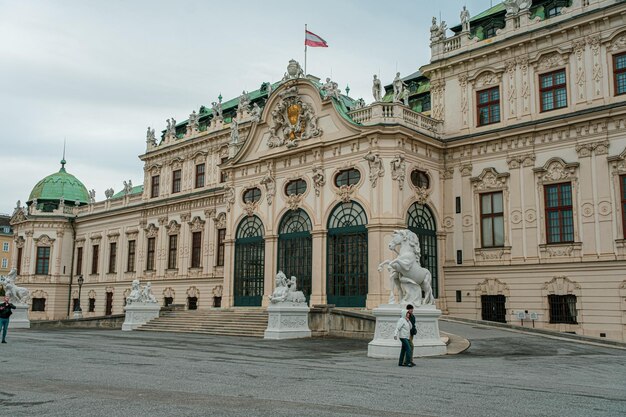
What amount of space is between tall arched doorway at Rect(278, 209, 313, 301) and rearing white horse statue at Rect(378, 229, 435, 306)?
13705mm

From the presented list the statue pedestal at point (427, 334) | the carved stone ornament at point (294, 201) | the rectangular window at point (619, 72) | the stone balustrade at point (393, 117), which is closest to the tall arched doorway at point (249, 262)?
the carved stone ornament at point (294, 201)

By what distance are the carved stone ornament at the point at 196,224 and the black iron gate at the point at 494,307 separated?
2274 centimetres

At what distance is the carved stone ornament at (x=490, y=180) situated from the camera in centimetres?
3062

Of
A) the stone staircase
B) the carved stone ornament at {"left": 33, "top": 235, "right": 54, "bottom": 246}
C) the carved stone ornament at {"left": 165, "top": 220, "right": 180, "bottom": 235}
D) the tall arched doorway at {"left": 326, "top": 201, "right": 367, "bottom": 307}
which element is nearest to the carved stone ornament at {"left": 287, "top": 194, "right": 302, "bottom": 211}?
the tall arched doorway at {"left": 326, "top": 201, "right": 367, "bottom": 307}

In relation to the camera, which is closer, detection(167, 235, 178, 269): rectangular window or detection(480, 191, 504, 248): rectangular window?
detection(480, 191, 504, 248): rectangular window

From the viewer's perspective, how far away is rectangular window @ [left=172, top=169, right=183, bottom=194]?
49.8m

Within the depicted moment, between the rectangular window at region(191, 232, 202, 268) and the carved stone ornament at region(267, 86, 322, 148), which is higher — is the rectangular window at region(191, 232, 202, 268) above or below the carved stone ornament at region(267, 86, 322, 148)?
below

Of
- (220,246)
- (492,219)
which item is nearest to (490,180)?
(492,219)

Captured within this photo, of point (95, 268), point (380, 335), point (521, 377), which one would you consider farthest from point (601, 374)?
point (95, 268)

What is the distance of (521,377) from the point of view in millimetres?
13617

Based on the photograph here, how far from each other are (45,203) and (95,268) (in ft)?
30.5

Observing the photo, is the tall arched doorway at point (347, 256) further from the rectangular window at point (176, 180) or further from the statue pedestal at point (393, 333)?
the rectangular window at point (176, 180)

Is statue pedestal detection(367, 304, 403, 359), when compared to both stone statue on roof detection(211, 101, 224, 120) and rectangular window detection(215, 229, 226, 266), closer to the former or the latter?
rectangular window detection(215, 229, 226, 266)

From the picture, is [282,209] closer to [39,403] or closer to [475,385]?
[475,385]
